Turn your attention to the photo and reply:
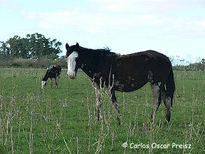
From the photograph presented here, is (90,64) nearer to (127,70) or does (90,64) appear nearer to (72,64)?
(72,64)

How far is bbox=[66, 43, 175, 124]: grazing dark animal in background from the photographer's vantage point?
28.9 feet

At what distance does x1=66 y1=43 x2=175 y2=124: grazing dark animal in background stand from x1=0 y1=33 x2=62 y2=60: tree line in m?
71.9

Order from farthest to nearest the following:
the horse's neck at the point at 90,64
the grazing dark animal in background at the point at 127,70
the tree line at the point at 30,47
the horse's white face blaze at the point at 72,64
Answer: the tree line at the point at 30,47 < the horse's neck at the point at 90,64 < the grazing dark animal in background at the point at 127,70 < the horse's white face blaze at the point at 72,64

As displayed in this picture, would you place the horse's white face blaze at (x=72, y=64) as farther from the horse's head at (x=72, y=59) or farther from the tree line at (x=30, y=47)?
the tree line at (x=30, y=47)

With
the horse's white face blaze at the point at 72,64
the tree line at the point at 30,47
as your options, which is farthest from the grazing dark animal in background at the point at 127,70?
the tree line at the point at 30,47

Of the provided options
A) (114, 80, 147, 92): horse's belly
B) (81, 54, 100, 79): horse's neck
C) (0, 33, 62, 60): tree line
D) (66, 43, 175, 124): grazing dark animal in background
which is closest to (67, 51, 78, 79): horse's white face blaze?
(66, 43, 175, 124): grazing dark animal in background

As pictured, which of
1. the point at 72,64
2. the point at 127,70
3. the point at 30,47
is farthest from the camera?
the point at 30,47

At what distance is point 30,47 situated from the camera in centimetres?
8056

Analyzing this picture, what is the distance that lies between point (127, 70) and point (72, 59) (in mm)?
1642

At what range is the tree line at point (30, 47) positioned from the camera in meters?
80.3

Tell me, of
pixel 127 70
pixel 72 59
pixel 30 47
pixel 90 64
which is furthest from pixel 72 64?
pixel 30 47

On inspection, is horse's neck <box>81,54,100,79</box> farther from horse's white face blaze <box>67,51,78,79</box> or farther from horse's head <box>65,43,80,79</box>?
horse's white face blaze <box>67,51,78,79</box>

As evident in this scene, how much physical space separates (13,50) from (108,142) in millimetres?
80183

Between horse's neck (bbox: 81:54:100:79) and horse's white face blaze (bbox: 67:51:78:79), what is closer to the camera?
horse's white face blaze (bbox: 67:51:78:79)
